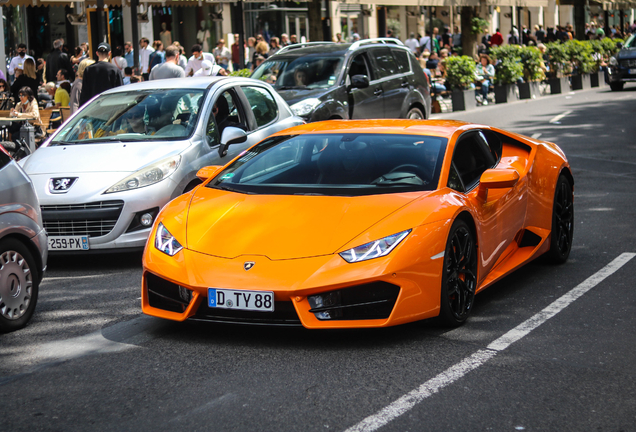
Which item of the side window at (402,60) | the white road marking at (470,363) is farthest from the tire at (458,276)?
the side window at (402,60)

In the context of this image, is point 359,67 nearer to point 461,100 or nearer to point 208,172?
point 208,172

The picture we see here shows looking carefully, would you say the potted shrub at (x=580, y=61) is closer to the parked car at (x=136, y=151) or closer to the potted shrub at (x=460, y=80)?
the potted shrub at (x=460, y=80)

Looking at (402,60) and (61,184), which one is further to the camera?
(402,60)

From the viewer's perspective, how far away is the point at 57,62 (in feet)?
74.2

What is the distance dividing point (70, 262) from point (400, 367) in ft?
13.9

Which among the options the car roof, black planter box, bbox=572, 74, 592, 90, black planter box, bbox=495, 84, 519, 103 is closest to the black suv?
the car roof

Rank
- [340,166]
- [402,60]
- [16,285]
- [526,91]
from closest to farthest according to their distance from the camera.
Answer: [16,285] → [340,166] → [402,60] → [526,91]

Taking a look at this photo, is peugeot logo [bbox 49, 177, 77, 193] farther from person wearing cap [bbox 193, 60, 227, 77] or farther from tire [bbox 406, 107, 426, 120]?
person wearing cap [bbox 193, 60, 227, 77]

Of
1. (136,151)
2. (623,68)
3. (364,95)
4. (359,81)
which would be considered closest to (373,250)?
(136,151)

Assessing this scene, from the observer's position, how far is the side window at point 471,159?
243 inches

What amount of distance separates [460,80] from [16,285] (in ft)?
63.3

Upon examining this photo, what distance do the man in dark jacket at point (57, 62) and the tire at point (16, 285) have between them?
683 inches

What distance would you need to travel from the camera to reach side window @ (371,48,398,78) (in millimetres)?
15250

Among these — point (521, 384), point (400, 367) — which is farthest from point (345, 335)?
point (521, 384)
